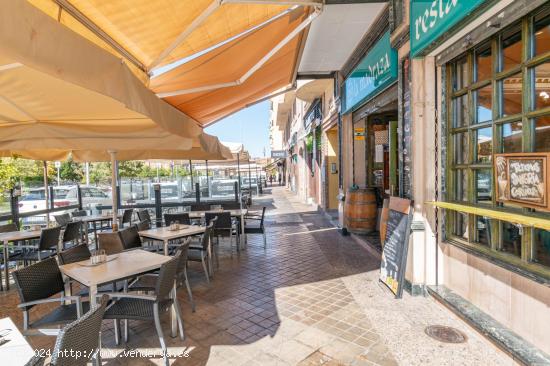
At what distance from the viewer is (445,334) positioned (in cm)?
324

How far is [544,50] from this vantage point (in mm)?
2617

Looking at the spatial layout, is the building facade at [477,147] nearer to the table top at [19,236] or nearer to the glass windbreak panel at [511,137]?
the glass windbreak panel at [511,137]

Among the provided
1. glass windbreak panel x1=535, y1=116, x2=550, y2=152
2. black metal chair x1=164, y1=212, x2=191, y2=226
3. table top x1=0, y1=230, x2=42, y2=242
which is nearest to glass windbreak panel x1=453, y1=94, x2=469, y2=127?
glass windbreak panel x1=535, y1=116, x2=550, y2=152

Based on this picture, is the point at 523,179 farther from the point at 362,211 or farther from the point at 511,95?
the point at 362,211

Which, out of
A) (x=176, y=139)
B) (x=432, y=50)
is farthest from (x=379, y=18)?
(x=176, y=139)

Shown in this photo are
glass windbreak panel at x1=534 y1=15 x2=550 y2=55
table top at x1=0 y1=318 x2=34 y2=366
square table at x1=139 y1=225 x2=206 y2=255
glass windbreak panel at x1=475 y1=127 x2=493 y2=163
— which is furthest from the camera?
square table at x1=139 y1=225 x2=206 y2=255

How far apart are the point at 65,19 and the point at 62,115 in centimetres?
107

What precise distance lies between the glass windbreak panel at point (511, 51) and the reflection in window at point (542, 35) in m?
0.19

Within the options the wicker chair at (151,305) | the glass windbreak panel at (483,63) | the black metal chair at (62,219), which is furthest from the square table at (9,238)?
the glass windbreak panel at (483,63)

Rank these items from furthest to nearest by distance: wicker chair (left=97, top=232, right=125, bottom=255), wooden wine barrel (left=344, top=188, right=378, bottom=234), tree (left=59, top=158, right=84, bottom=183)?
1. tree (left=59, top=158, right=84, bottom=183)
2. wooden wine barrel (left=344, top=188, right=378, bottom=234)
3. wicker chair (left=97, top=232, right=125, bottom=255)

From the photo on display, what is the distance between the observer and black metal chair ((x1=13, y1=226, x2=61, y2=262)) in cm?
534

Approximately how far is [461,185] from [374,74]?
2.61 m

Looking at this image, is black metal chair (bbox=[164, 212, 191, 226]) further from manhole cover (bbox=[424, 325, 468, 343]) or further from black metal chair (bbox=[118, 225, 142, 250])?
manhole cover (bbox=[424, 325, 468, 343])

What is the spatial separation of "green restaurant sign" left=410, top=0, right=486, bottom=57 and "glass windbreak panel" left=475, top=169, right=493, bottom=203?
1.52 meters
